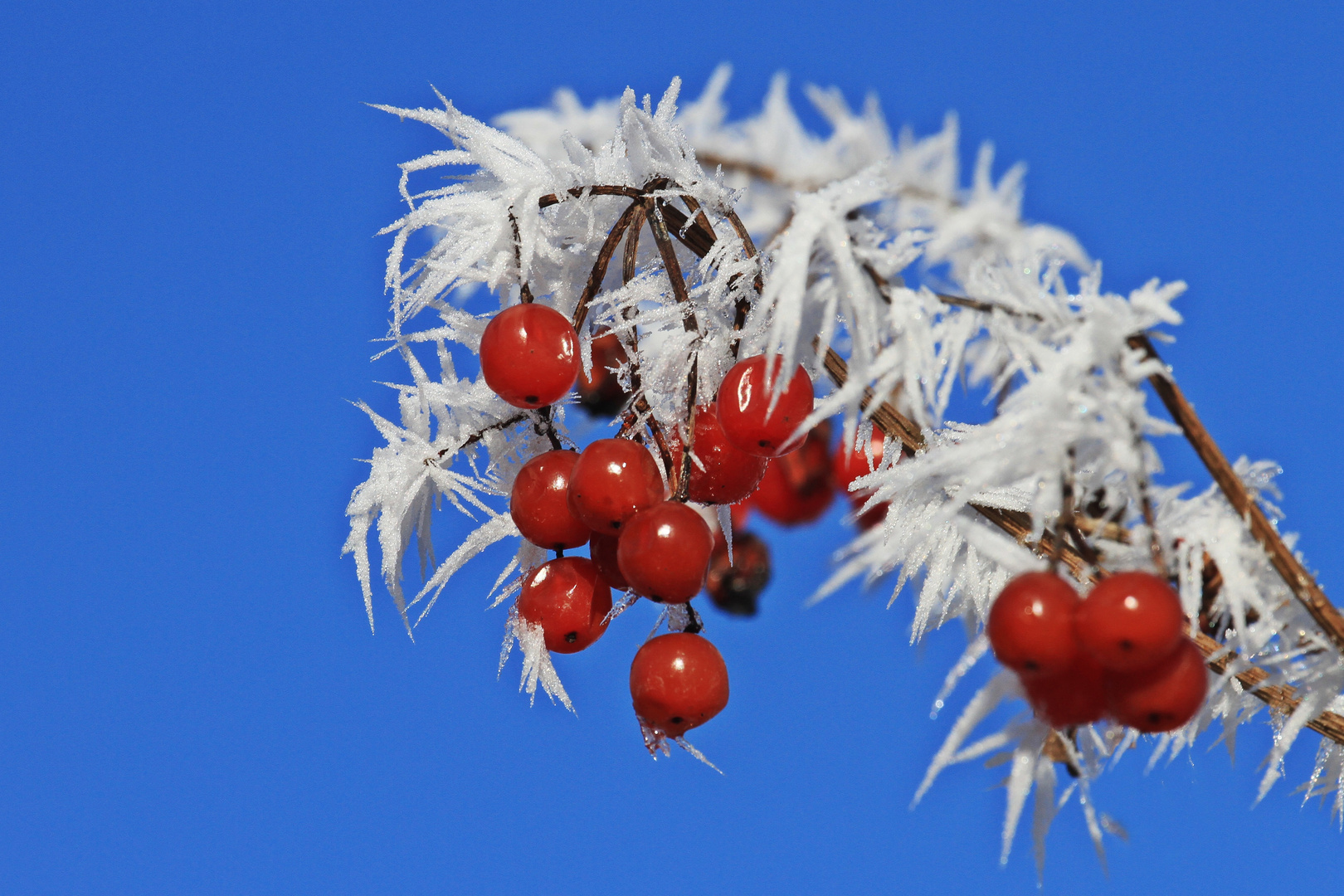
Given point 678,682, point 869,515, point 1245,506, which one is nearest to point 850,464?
point 869,515

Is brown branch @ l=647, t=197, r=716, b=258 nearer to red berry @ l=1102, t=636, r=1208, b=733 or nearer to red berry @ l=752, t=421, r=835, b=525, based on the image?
red berry @ l=1102, t=636, r=1208, b=733

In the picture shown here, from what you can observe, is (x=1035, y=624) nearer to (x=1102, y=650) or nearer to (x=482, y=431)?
(x=1102, y=650)

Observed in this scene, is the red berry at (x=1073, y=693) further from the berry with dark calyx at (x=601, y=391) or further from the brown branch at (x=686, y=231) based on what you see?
the berry with dark calyx at (x=601, y=391)

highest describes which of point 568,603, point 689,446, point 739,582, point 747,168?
point 747,168

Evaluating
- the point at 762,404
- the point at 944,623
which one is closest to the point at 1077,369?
the point at 762,404

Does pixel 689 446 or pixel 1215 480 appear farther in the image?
pixel 689 446

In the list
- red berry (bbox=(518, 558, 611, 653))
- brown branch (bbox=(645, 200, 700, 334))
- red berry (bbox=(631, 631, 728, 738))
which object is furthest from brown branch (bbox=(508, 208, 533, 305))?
red berry (bbox=(631, 631, 728, 738))

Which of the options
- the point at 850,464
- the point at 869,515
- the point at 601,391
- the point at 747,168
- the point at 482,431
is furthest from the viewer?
the point at 747,168

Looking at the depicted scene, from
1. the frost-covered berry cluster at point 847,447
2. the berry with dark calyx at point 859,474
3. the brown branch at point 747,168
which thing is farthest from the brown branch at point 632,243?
the brown branch at point 747,168
